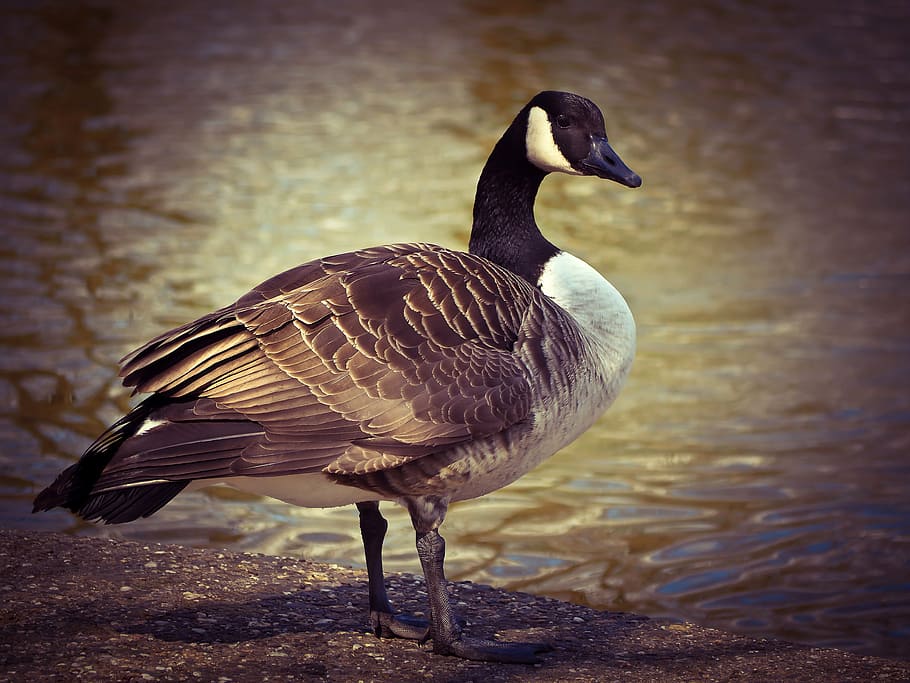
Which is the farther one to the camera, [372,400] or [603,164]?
[603,164]

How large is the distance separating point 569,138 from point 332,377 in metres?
1.67

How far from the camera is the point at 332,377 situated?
468 centimetres


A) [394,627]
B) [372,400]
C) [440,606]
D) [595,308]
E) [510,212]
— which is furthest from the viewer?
[510,212]

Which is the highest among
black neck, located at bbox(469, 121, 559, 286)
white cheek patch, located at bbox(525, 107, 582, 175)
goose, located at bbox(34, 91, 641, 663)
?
white cheek patch, located at bbox(525, 107, 582, 175)

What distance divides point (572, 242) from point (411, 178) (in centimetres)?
251

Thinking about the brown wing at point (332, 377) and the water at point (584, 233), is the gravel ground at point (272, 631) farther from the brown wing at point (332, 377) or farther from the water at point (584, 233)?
the water at point (584, 233)

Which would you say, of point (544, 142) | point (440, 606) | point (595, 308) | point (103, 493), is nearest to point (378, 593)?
point (440, 606)

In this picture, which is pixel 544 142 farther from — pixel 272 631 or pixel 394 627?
pixel 272 631

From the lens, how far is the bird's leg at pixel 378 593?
5.04 meters

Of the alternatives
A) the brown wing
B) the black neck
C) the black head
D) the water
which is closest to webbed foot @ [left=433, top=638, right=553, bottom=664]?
the brown wing

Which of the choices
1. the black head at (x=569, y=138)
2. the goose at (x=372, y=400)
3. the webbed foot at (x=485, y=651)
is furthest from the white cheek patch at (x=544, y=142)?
the webbed foot at (x=485, y=651)

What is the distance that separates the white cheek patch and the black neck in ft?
0.19

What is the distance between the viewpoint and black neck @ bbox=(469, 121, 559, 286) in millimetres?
5648

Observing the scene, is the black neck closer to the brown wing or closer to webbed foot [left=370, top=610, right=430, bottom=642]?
the brown wing
